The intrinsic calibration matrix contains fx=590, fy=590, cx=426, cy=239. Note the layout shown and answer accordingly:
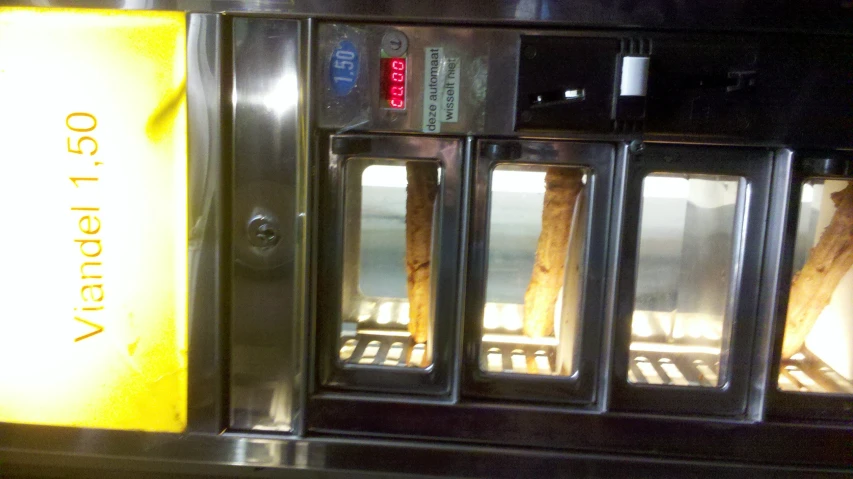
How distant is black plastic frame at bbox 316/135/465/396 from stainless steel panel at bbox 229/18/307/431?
0.03 meters

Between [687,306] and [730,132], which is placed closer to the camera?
[730,132]

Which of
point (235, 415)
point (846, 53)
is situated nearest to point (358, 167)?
point (235, 415)

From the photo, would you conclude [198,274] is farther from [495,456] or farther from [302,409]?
[495,456]

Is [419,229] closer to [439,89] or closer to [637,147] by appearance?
[439,89]

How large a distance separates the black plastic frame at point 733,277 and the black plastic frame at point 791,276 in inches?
0.9

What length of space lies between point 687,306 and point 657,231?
124mm

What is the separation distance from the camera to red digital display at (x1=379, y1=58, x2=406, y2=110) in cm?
77

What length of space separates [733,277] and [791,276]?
0.23 ft

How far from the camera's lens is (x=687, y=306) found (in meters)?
0.88

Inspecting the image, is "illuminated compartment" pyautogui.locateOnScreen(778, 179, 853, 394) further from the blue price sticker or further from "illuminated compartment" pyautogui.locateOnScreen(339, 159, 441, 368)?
the blue price sticker

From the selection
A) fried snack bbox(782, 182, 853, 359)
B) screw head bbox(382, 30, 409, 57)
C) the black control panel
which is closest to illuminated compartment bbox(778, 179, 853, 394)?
fried snack bbox(782, 182, 853, 359)

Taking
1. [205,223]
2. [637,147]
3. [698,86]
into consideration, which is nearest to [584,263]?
[637,147]

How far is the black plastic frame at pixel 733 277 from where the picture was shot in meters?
0.77

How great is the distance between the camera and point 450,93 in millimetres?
767
